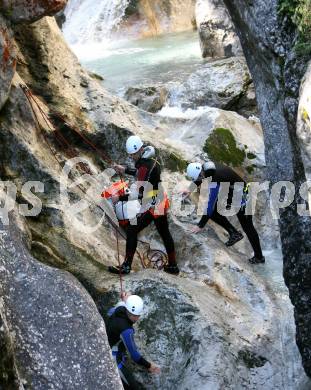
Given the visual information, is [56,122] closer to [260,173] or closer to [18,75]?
[18,75]

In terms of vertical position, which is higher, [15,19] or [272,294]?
[15,19]

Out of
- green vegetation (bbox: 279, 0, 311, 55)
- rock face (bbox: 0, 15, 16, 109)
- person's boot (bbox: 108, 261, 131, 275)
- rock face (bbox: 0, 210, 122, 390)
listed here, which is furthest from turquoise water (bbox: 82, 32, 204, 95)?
rock face (bbox: 0, 210, 122, 390)

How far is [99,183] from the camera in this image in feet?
35.6

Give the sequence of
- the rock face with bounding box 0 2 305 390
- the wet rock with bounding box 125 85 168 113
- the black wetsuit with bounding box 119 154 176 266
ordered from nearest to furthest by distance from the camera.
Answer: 1. the rock face with bounding box 0 2 305 390
2. the black wetsuit with bounding box 119 154 176 266
3. the wet rock with bounding box 125 85 168 113

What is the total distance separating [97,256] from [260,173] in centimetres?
487

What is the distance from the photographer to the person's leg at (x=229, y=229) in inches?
420

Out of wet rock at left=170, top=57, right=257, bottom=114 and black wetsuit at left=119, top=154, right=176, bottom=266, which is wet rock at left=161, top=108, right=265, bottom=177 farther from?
wet rock at left=170, top=57, right=257, bottom=114

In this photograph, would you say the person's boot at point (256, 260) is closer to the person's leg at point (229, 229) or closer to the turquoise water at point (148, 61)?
the person's leg at point (229, 229)

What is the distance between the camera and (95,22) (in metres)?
33.1

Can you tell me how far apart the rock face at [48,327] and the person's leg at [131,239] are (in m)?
1.71

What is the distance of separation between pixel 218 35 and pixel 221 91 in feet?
26.9

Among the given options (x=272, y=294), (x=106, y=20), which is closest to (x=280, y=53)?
(x=272, y=294)

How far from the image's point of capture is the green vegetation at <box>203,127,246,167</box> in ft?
41.2

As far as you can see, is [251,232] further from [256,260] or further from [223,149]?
[223,149]
